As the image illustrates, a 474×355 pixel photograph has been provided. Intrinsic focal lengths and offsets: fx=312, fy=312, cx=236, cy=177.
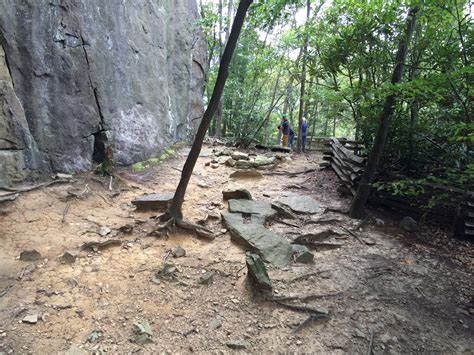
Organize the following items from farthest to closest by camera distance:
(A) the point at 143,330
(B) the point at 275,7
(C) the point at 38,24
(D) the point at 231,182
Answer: (D) the point at 231,182 < (C) the point at 38,24 < (B) the point at 275,7 < (A) the point at 143,330

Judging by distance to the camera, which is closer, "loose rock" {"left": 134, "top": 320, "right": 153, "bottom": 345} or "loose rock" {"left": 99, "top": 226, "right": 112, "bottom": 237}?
"loose rock" {"left": 134, "top": 320, "right": 153, "bottom": 345}

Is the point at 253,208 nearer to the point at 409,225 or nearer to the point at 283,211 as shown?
the point at 283,211

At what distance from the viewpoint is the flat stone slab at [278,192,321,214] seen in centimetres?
698

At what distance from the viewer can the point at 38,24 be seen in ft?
21.1

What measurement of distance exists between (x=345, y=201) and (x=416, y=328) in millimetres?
4112

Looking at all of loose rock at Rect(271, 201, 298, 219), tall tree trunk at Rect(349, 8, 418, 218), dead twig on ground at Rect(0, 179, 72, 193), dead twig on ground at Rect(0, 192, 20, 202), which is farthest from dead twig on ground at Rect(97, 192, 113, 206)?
tall tree trunk at Rect(349, 8, 418, 218)

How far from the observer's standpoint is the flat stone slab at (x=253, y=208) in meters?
6.40

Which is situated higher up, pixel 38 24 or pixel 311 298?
pixel 38 24

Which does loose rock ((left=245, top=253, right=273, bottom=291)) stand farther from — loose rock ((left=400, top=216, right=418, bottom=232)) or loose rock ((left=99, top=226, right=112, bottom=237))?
loose rock ((left=400, top=216, right=418, bottom=232))

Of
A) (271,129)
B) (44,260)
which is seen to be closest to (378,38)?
(44,260)

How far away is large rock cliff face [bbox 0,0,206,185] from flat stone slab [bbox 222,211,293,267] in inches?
167

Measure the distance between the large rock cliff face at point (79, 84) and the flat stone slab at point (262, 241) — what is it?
424 centimetres

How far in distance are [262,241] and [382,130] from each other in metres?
3.27

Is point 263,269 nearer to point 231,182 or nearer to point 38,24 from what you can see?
point 231,182
